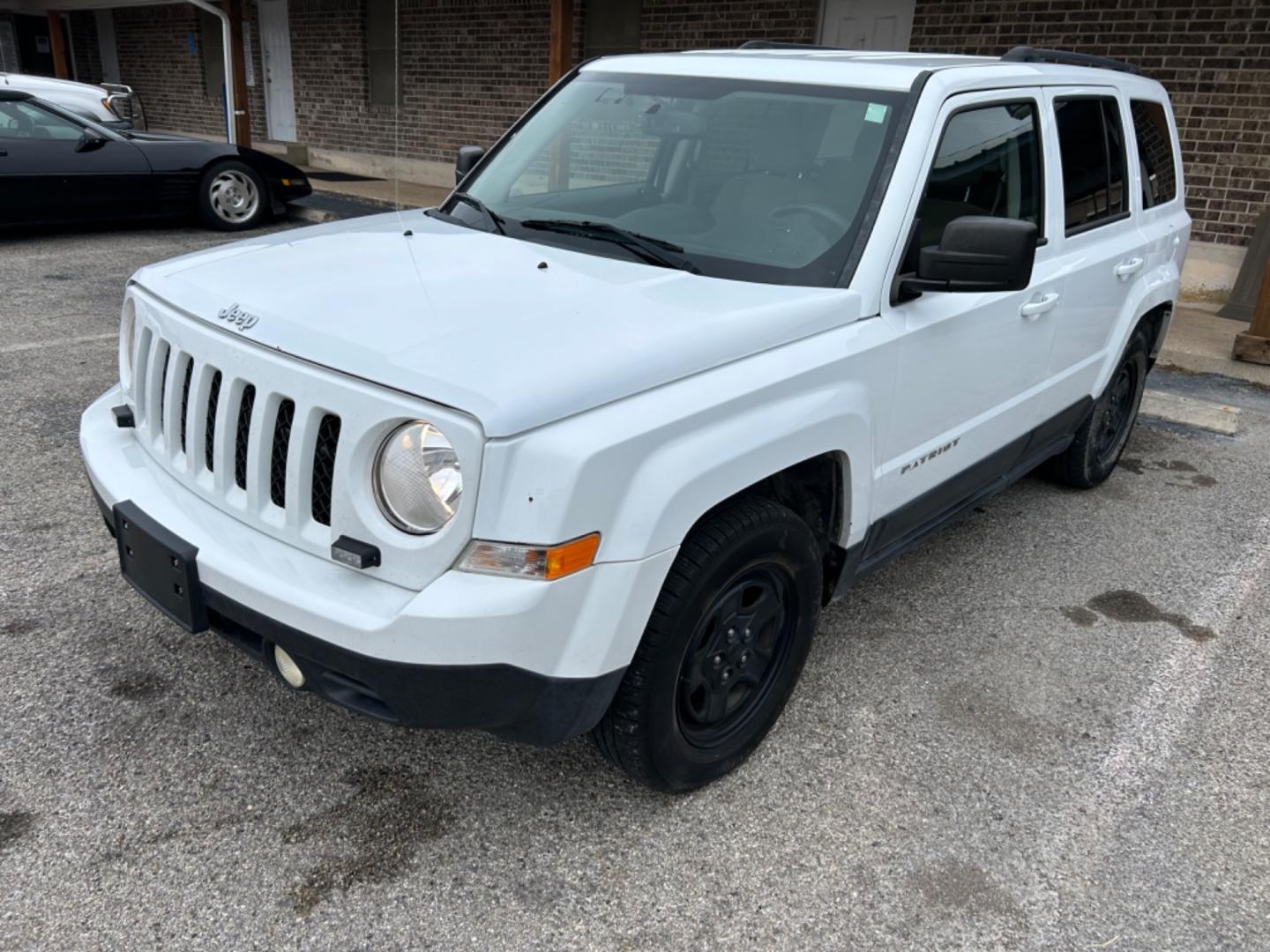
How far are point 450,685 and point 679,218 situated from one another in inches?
64.2

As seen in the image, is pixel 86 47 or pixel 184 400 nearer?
pixel 184 400

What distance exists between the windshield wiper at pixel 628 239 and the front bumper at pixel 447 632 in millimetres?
1004

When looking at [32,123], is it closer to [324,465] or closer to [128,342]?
[128,342]

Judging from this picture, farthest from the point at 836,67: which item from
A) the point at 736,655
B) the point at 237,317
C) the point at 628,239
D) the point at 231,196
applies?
the point at 231,196

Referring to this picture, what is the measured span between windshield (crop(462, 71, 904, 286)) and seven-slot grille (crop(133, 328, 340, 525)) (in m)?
1.07

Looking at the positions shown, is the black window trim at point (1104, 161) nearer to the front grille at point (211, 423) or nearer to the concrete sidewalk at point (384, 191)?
the front grille at point (211, 423)

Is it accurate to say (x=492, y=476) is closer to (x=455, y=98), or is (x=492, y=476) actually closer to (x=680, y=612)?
(x=680, y=612)

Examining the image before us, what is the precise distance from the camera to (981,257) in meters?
2.64

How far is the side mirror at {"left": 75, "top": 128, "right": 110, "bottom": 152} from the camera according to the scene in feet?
30.4

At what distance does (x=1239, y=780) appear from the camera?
2881mm

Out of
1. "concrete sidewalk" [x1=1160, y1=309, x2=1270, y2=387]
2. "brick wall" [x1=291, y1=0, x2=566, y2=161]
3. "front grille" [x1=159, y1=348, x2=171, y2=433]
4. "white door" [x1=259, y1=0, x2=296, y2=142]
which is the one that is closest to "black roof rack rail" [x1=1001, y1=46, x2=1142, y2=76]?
"front grille" [x1=159, y1=348, x2=171, y2=433]

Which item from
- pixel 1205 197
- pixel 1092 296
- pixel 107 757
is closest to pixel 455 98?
pixel 1205 197

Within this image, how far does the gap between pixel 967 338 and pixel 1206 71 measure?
22.7 feet

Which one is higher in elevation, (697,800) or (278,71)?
(278,71)
